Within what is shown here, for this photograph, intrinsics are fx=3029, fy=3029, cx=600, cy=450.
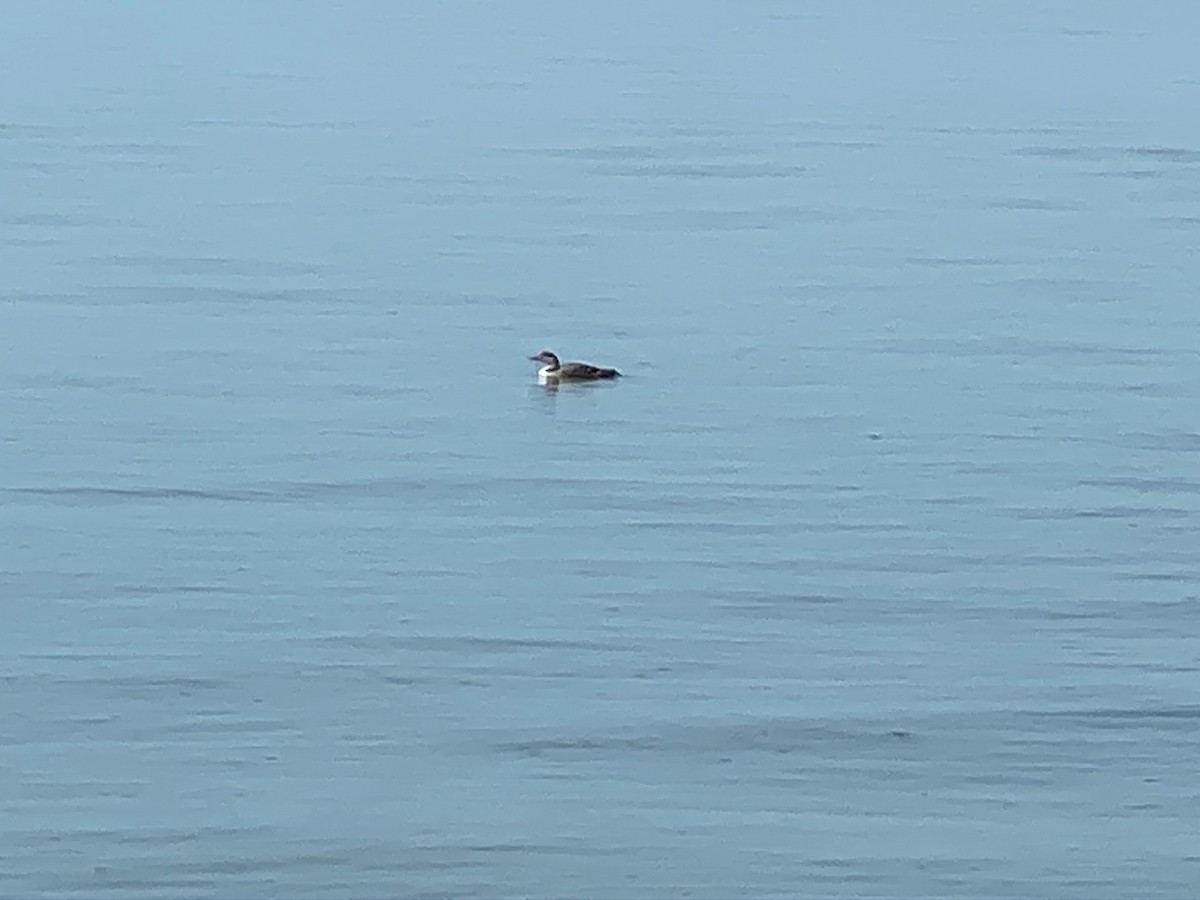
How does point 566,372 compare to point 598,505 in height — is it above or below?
above

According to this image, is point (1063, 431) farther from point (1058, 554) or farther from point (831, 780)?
point (831, 780)

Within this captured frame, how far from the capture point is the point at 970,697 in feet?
32.3

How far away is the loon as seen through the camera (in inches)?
562

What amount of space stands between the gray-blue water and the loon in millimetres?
97

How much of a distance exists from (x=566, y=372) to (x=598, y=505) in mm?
2061

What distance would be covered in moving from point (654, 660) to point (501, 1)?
24.7 meters

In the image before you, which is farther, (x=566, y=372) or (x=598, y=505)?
(x=566, y=372)

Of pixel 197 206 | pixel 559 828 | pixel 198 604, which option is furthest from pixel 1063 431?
pixel 197 206

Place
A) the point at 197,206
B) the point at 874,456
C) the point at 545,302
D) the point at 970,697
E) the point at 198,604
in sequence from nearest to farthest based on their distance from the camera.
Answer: the point at 970,697, the point at 198,604, the point at 874,456, the point at 545,302, the point at 197,206

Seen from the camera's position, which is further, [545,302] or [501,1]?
[501,1]

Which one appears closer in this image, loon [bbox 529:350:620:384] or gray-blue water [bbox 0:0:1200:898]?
gray-blue water [bbox 0:0:1200:898]

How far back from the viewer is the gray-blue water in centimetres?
871

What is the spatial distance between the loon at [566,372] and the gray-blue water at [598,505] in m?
0.10

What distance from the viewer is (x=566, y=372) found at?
1428 centimetres
